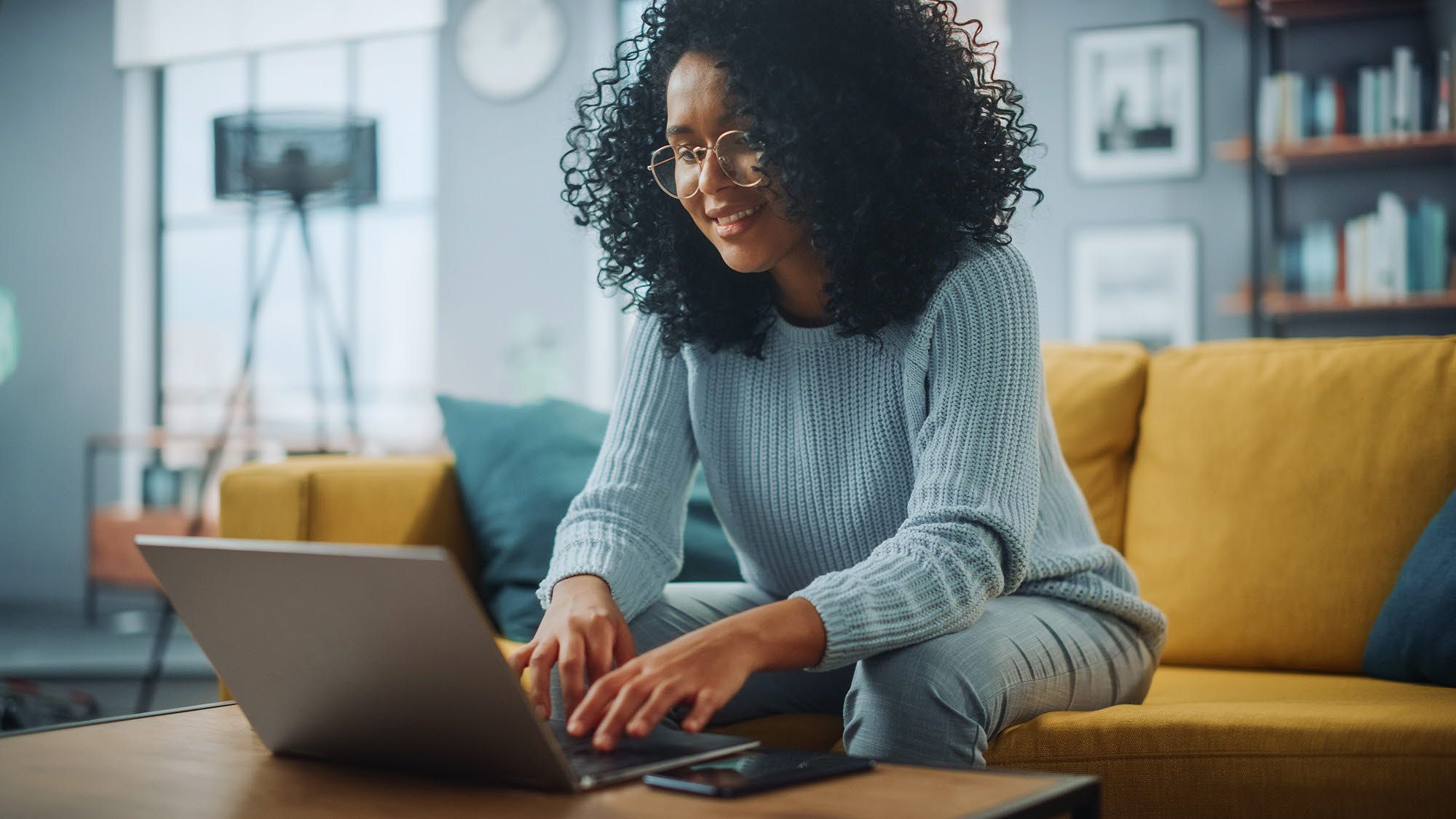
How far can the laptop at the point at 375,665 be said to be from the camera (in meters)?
0.75

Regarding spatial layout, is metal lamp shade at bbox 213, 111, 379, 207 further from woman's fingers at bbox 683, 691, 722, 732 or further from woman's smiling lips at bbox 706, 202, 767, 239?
woman's fingers at bbox 683, 691, 722, 732

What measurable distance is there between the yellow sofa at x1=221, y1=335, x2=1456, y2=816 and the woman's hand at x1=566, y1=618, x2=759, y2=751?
1.20 ft

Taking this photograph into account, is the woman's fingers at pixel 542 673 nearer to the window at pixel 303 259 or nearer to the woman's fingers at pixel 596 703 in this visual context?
the woman's fingers at pixel 596 703

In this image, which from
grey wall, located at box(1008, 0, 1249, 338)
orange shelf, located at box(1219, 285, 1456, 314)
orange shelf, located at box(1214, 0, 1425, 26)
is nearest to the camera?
orange shelf, located at box(1219, 285, 1456, 314)

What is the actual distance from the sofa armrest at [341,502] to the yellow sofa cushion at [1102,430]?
35.1 inches

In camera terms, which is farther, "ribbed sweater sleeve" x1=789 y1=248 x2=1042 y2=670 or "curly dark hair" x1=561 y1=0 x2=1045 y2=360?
"curly dark hair" x1=561 y1=0 x2=1045 y2=360

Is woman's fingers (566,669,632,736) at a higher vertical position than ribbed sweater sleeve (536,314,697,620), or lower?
lower

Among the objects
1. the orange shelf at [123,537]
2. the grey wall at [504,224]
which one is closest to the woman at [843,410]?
the grey wall at [504,224]

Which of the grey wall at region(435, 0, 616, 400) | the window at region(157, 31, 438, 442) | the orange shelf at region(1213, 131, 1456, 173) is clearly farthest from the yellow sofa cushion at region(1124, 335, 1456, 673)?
the window at region(157, 31, 438, 442)

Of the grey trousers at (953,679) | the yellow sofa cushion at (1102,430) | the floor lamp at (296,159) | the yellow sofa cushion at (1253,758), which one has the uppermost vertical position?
the floor lamp at (296,159)

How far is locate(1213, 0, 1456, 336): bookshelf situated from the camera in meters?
4.05

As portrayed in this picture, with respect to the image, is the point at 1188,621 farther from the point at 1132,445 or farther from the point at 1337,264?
the point at 1337,264

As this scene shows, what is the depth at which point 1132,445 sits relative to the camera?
1.91 m

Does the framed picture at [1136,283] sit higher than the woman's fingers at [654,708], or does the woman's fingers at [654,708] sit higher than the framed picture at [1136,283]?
the framed picture at [1136,283]
